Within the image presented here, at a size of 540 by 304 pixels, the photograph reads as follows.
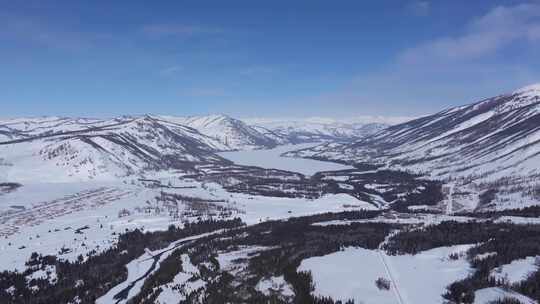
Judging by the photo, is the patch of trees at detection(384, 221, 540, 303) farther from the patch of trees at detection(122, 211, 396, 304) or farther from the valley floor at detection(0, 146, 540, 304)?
the patch of trees at detection(122, 211, 396, 304)

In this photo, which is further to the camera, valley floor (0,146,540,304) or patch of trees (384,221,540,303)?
valley floor (0,146,540,304)

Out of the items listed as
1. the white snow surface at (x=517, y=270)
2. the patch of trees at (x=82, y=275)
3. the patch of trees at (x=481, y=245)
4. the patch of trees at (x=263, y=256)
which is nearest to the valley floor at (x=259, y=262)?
the white snow surface at (x=517, y=270)

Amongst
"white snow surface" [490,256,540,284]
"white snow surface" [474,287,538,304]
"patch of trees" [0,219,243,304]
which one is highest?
"white snow surface" [490,256,540,284]

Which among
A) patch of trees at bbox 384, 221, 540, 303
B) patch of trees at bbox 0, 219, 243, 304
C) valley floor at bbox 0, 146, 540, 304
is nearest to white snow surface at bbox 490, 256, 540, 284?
valley floor at bbox 0, 146, 540, 304

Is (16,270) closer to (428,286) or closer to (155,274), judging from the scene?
(155,274)

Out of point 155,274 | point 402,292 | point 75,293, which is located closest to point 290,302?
point 402,292

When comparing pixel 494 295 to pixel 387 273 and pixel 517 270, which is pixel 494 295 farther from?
pixel 387 273

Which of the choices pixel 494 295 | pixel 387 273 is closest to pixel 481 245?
pixel 387 273

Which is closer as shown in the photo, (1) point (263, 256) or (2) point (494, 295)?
(2) point (494, 295)
